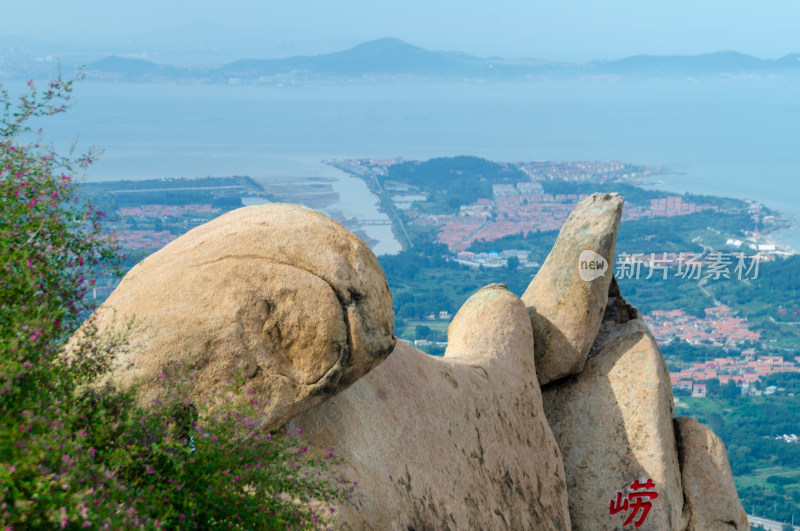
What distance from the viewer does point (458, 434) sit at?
243 inches

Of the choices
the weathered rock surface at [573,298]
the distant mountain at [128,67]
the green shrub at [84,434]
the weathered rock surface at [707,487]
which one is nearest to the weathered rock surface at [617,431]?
the weathered rock surface at [707,487]

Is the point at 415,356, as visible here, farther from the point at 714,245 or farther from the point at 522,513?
the point at 714,245

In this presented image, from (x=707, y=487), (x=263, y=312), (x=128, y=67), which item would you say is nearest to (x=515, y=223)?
(x=707, y=487)

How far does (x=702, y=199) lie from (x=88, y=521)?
68324 mm

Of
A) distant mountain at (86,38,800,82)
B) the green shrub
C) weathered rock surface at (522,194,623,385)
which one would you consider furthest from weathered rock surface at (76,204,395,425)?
distant mountain at (86,38,800,82)

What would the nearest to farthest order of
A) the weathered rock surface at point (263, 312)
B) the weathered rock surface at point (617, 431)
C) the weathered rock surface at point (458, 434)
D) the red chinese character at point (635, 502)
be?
the weathered rock surface at point (263, 312)
the weathered rock surface at point (458, 434)
the red chinese character at point (635, 502)
the weathered rock surface at point (617, 431)

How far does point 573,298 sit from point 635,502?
6.87 ft

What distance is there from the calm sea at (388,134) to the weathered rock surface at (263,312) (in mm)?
42683

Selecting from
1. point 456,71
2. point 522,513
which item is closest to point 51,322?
point 522,513

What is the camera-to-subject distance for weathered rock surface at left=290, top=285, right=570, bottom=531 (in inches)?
201

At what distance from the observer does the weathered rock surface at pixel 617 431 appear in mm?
7848

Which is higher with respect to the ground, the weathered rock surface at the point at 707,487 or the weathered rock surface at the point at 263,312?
the weathered rock surface at the point at 263,312

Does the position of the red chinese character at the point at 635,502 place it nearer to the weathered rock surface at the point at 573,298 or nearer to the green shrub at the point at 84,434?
the weathered rock surface at the point at 573,298

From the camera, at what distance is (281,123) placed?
137000 mm
